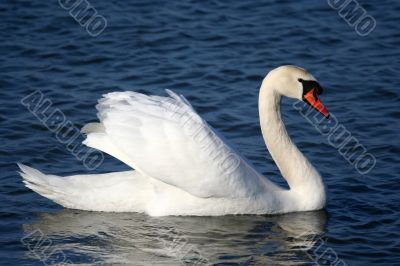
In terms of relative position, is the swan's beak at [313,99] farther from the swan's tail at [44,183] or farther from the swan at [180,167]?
the swan's tail at [44,183]

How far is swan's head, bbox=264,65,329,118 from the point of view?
32.6 feet

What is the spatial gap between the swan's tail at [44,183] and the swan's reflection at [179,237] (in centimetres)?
24

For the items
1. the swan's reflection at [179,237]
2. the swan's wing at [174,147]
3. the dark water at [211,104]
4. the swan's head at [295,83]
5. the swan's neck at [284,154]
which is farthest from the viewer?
the swan's neck at [284,154]

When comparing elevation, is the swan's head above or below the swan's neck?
above

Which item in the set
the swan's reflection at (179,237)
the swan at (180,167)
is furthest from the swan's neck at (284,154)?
the swan's reflection at (179,237)

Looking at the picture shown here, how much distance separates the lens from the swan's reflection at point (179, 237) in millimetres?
Answer: 8773

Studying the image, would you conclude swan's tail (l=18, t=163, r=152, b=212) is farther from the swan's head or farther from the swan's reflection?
the swan's head

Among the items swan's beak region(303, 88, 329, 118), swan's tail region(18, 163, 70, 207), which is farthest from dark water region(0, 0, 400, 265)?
swan's beak region(303, 88, 329, 118)

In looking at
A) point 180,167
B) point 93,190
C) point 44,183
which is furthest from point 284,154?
point 44,183

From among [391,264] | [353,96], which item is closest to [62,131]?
[353,96]

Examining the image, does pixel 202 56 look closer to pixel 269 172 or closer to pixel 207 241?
pixel 269 172

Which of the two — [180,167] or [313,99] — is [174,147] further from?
[313,99]

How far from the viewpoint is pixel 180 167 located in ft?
31.0

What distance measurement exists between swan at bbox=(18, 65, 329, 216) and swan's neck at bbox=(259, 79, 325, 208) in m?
0.01
